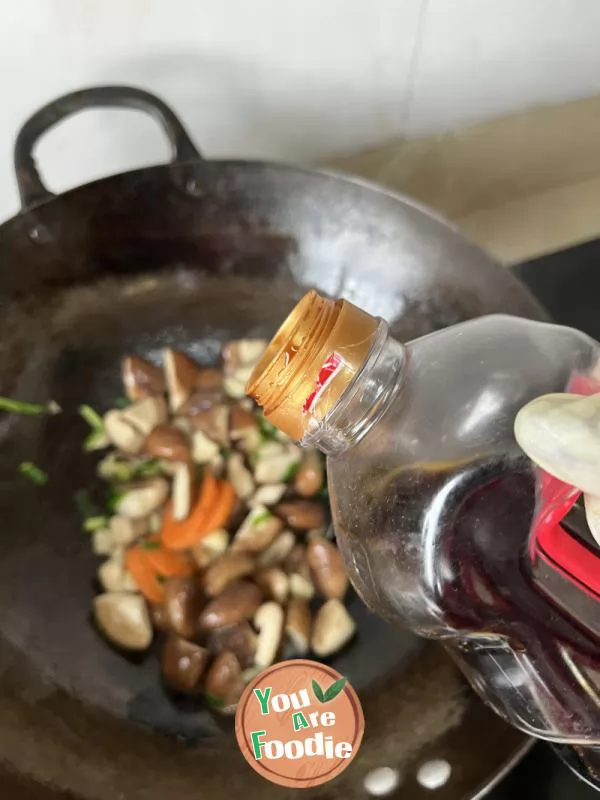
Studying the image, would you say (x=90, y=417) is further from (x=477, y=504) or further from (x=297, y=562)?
(x=477, y=504)

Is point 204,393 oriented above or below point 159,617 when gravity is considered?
above

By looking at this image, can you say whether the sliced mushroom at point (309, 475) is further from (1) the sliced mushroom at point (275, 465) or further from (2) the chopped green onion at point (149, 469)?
(2) the chopped green onion at point (149, 469)

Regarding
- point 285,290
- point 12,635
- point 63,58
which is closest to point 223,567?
point 12,635

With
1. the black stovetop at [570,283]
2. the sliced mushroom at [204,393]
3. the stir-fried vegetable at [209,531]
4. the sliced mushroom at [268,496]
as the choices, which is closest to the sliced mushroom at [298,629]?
the stir-fried vegetable at [209,531]

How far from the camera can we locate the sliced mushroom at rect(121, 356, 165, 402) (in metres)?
0.72

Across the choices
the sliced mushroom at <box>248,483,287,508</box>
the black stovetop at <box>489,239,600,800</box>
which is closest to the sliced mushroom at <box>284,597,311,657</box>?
the sliced mushroom at <box>248,483,287,508</box>

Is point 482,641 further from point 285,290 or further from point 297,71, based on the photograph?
point 297,71

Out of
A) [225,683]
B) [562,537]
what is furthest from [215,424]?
[562,537]

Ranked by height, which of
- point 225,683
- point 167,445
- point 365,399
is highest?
point 365,399

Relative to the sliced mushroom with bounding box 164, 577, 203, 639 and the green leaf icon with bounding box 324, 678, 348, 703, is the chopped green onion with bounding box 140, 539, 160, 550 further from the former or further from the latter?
the green leaf icon with bounding box 324, 678, 348, 703

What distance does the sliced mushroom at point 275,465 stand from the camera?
27.6 inches

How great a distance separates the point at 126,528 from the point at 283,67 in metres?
0.47

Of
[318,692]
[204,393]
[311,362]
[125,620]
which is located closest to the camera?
[311,362]

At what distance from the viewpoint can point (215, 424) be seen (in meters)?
0.71
